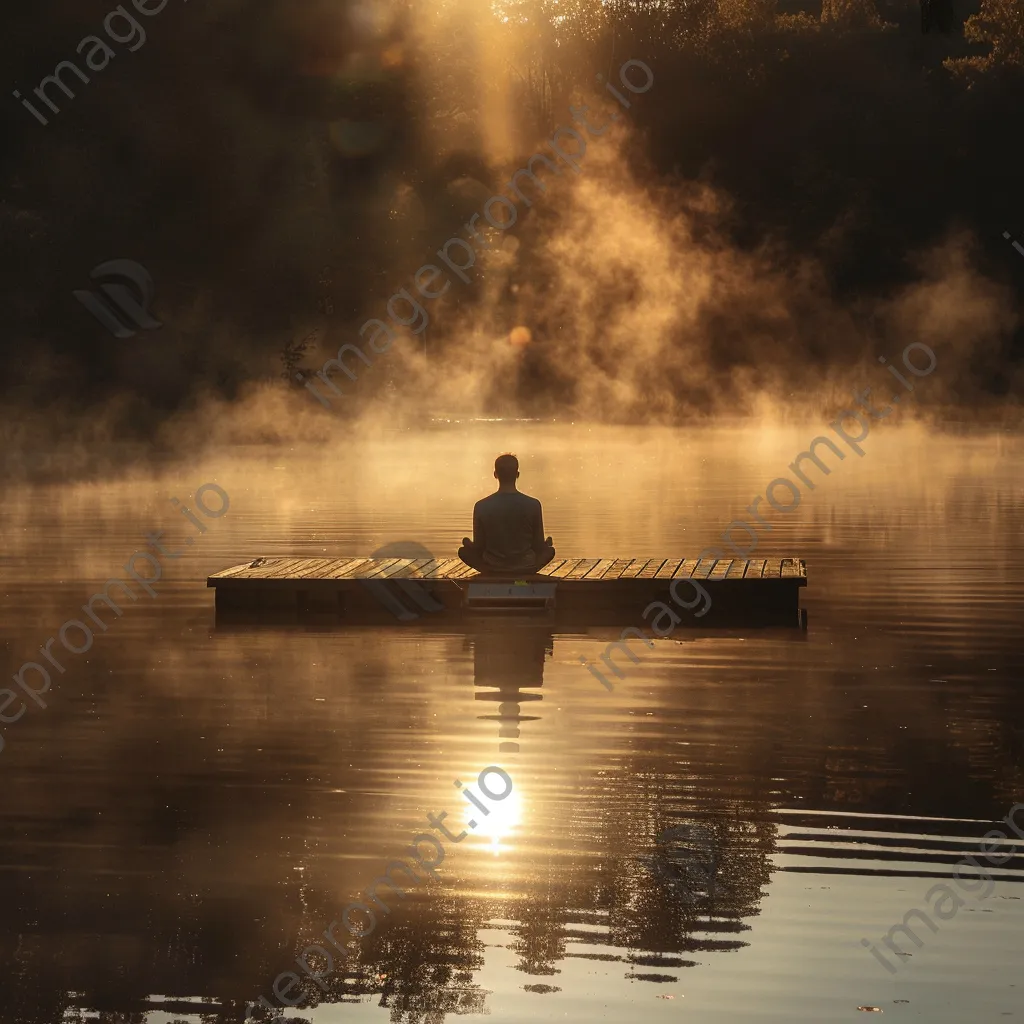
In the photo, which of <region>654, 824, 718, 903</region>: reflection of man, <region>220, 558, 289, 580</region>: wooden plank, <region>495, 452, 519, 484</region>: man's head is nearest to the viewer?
<region>654, 824, 718, 903</region>: reflection of man

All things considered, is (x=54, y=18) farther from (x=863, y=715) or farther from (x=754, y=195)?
(x=863, y=715)

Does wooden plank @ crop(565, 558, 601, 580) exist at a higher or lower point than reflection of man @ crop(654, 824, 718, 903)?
higher

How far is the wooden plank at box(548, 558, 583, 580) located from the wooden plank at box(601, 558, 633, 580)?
1.14 feet

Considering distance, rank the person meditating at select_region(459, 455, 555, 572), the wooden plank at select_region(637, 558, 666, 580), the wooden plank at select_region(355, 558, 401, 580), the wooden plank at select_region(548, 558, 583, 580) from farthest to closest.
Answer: the wooden plank at select_region(355, 558, 401, 580)
the wooden plank at select_region(548, 558, 583, 580)
the wooden plank at select_region(637, 558, 666, 580)
the person meditating at select_region(459, 455, 555, 572)

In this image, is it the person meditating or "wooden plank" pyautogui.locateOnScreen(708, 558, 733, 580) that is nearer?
the person meditating

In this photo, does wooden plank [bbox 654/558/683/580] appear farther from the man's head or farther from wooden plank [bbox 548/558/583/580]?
the man's head

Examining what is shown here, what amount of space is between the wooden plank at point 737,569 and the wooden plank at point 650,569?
24.9 inches

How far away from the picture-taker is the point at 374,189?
49094 mm

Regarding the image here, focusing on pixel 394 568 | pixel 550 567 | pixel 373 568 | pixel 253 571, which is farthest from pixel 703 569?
pixel 253 571

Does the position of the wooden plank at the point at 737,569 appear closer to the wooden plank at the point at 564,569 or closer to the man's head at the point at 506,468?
the wooden plank at the point at 564,569

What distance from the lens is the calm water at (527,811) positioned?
675cm

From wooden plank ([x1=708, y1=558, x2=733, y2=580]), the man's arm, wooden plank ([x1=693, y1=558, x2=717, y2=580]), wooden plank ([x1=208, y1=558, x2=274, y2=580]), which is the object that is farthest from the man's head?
wooden plank ([x1=208, y1=558, x2=274, y2=580])

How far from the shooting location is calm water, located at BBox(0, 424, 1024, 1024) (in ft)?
22.2

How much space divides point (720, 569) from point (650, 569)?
2.31 feet
